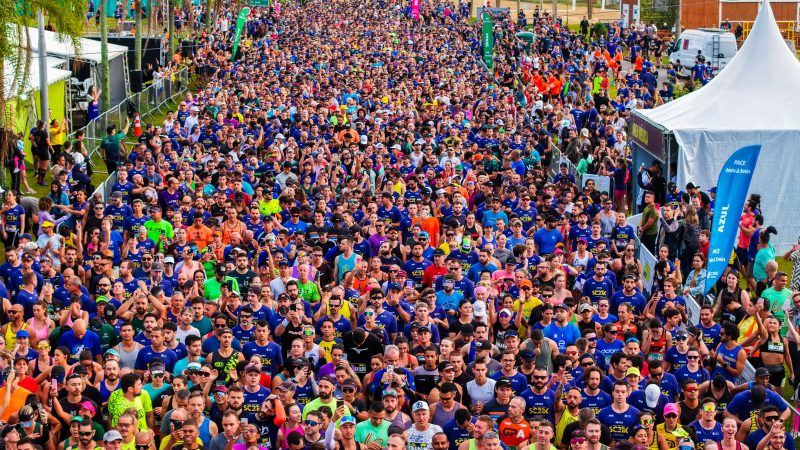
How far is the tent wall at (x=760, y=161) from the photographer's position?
20.8 m

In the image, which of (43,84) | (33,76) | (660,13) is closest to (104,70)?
(33,76)

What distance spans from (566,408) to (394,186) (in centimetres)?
874

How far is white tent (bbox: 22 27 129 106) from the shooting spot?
3177cm

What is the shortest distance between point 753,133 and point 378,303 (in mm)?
9240

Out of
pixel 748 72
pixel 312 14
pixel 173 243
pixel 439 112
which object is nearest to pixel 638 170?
pixel 748 72

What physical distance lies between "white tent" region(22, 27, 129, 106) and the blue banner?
19022 millimetres

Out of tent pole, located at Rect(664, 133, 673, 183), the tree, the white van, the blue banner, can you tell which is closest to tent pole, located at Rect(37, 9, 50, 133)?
the tree

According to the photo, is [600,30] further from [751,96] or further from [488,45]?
[751,96]

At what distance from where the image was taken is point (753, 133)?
20812 mm

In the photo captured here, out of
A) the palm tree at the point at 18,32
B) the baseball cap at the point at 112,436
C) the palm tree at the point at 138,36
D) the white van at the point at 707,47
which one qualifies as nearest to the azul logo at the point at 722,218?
the baseball cap at the point at 112,436

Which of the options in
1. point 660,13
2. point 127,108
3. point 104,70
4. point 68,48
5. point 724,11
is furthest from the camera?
point 660,13

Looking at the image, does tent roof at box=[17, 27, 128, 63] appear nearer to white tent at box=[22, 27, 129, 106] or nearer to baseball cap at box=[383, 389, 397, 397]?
white tent at box=[22, 27, 129, 106]

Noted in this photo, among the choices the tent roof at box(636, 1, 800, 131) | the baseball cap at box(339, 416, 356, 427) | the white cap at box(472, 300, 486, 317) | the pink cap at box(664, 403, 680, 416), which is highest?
the tent roof at box(636, 1, 800, 131)

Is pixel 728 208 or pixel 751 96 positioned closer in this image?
pixel 728 208
